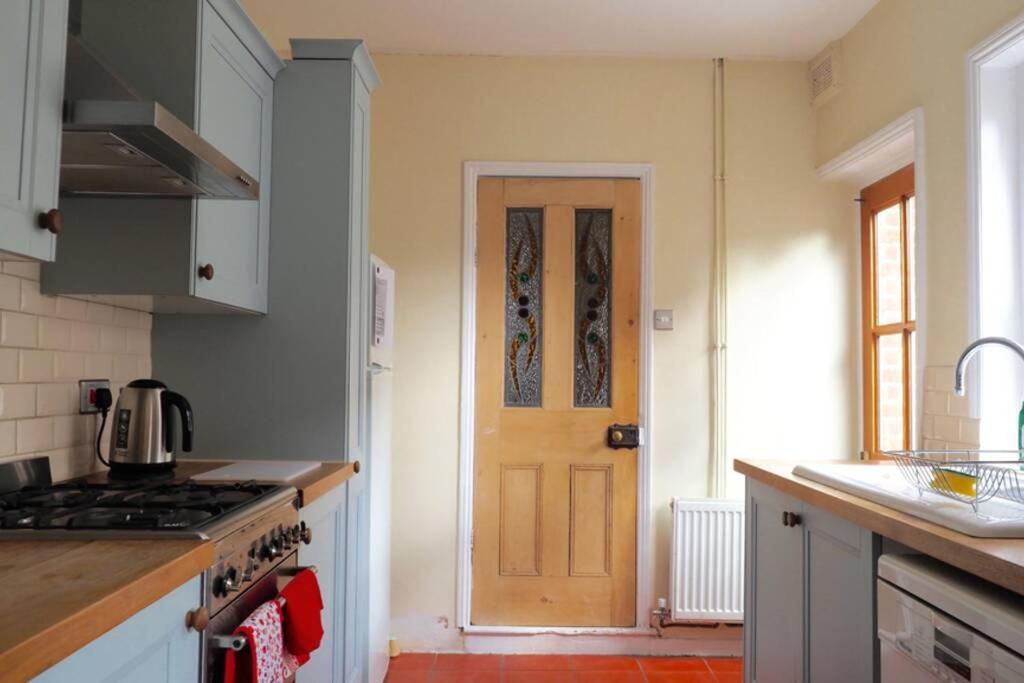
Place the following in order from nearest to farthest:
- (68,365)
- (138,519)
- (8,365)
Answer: (138,519) → (8,365) → (68,365)

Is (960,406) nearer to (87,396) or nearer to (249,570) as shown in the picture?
(249,570)

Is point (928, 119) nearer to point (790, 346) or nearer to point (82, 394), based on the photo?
point (790, 346)

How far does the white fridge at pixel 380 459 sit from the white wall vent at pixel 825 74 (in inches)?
80.2

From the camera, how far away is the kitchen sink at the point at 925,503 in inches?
51.7

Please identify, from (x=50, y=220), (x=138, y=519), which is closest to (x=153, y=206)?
(x=50, y=220)

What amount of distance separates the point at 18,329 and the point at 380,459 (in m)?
1.39

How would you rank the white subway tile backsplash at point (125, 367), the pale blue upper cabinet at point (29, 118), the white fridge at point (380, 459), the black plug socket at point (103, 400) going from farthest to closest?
the white fridge at point (380, 459) → the white subway tile backsplash at point (125, 367) → the black plug socket at point (103, 400) → the pale blue upper cabinet at point (29, 118)

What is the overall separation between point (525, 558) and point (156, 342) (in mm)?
1817

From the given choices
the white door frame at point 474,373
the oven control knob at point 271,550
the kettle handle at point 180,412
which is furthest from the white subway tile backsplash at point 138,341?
the white door frame at point 474,373

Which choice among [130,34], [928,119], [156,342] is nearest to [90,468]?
[156,342]

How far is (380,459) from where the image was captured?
289 cm

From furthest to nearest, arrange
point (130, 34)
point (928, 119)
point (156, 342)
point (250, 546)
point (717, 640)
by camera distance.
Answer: point (717, 640) < point (928, 119) < point (156, 342) < point (130, 34) < point (250, 546)

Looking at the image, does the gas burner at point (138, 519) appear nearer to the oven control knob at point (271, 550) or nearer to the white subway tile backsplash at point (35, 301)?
the oven control knob at point (271, 550)

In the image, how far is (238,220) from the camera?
2.15 metres
